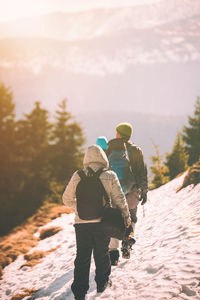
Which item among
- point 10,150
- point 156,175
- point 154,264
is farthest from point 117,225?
point 10,150

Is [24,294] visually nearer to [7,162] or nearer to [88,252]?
[88,252]

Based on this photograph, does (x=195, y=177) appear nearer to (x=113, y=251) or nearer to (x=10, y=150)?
(x=113, y=251)

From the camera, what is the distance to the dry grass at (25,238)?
8.62 m

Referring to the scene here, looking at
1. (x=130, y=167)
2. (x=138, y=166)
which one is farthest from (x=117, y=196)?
(x=138, y=166)

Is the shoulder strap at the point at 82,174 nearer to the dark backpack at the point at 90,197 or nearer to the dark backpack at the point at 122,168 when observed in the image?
the dark backpack at the point at 90,197

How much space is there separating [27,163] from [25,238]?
12179mm

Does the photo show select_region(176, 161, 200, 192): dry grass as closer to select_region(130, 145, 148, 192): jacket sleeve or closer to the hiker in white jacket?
select_region(130, 145, 148, 192): jacket sleeve

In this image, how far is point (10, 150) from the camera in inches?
821

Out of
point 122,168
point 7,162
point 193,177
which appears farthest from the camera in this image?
point 7,162

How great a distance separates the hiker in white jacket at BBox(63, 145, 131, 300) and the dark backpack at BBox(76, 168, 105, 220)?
0.10 metres

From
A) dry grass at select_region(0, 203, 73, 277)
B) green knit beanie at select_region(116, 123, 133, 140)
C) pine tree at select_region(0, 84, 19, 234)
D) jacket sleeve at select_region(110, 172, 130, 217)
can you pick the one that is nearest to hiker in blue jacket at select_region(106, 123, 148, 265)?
green knit beanie at select_region(116, 123, 133, 140)

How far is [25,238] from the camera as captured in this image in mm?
10359

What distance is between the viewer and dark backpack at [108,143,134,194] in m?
4.56

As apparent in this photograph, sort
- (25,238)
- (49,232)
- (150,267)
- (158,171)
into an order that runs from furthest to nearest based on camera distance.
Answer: (158,171), (25,238), (49,232), (150,267)
